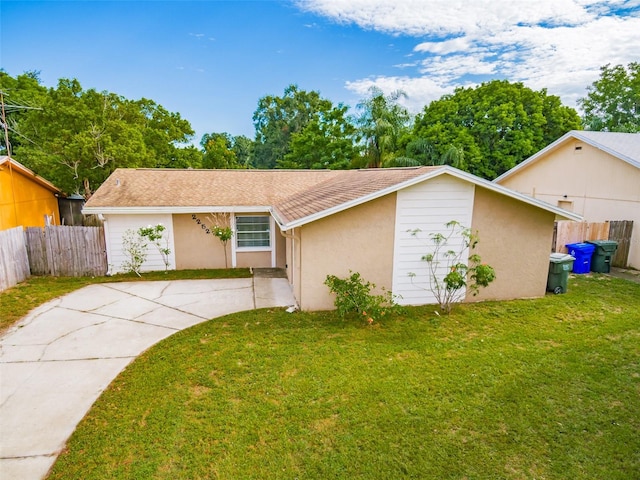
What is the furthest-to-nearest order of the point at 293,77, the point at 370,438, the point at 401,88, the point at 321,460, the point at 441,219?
the point at 293,77 → the point at 401,88 → the point at 441,219 → the point at 370,438 → the point at 321,460

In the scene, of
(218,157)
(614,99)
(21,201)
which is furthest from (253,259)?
(614,99)

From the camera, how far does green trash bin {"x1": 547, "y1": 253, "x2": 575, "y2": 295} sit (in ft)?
32.2

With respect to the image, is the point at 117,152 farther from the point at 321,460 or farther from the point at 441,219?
the point at 321,460

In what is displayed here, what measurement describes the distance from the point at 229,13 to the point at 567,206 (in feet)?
54.9

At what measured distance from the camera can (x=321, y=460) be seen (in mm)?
4180

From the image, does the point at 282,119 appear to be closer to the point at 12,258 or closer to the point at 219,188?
the point at 219,188

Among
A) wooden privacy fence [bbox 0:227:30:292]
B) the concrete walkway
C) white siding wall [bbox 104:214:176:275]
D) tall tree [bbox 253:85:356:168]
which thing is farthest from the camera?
tall tree [bbox 253:85:356:168]

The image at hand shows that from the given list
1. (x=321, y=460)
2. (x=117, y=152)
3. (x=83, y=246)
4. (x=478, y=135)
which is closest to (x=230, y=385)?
(x=321, y=460)

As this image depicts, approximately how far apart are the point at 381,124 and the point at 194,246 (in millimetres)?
18853

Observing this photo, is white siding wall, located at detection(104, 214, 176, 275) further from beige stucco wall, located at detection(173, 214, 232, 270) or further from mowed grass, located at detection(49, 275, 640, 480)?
mowed grass, located at detection(49, 275, 640, 480)

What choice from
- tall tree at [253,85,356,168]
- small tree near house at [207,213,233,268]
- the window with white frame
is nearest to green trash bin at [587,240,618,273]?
the window with white frame

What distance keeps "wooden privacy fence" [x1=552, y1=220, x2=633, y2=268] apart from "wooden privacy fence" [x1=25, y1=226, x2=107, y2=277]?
1599 centimetres

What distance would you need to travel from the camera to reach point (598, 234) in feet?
41.4

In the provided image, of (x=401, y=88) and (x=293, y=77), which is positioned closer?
(x=401, y=88)
